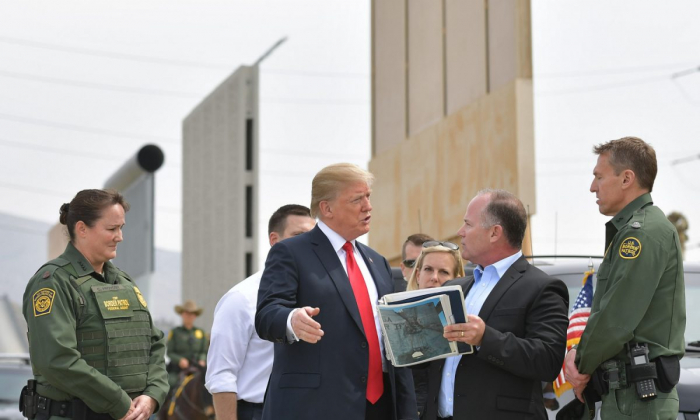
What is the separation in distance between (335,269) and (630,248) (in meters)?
1.32

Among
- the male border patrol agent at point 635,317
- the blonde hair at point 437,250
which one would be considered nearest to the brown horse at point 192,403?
the blonde hair at point 437,250

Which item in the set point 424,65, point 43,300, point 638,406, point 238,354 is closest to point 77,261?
point 43,300

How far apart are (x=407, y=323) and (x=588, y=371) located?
0.88 m

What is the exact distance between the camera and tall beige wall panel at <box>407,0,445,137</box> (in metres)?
15.7

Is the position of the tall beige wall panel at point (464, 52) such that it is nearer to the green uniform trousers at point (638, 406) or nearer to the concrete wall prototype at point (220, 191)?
the concrete wall prototype at point (220, 191)

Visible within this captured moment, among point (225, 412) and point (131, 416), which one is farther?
point (225, 412)

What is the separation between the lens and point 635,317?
4.93 m

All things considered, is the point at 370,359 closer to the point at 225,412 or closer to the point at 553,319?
the point at 553,319

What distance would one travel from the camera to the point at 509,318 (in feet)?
17.1

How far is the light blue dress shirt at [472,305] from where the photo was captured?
536 cm

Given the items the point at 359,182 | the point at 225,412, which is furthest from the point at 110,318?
the point at 359,182

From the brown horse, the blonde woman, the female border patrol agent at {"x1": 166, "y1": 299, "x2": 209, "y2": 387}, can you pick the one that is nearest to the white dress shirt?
the blonde woman

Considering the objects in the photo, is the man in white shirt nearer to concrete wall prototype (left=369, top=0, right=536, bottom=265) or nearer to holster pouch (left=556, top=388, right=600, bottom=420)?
holster pouch (left=556, top=388, right=600, bottom=420)

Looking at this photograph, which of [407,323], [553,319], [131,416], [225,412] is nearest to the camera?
[407,323]
